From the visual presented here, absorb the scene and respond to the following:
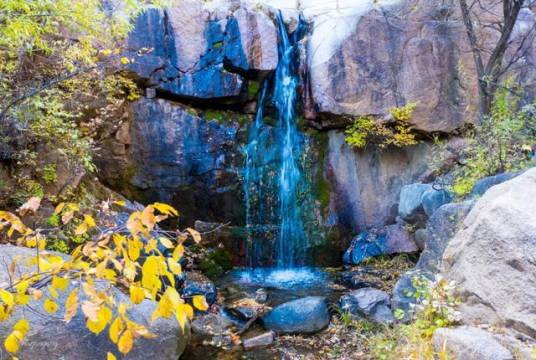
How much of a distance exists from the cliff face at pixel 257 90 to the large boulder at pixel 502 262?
18.7ft

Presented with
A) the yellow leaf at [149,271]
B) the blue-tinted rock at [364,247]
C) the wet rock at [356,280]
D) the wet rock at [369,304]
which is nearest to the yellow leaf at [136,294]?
the yellow leaf at [149,271]

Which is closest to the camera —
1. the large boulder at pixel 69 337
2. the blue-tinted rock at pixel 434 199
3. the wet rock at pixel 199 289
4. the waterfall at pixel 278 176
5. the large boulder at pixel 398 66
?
the large boulder at pixel 69 337

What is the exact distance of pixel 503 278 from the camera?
2.91 meters

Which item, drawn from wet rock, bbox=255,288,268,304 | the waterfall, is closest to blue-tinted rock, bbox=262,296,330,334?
wet rock, bbox=255,288,268,304

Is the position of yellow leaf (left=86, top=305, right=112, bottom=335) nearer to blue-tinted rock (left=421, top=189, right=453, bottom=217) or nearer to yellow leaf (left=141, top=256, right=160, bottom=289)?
yellow leaf (left=141, top=256, right=160, bottom=289)

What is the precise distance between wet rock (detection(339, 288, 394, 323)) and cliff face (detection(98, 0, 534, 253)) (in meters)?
3.20

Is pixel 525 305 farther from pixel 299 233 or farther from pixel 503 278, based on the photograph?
pixel 299 233

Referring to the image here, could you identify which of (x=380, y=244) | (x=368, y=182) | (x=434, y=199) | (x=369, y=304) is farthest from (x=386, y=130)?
(x=369, y=304)

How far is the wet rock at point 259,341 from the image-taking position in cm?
514

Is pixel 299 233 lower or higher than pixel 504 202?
lower

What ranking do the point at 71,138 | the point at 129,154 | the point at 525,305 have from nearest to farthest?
the point at 525,305
the point at 71,138
the point at 129,154

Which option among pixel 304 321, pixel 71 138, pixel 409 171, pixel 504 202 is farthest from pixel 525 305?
pixel 409 171

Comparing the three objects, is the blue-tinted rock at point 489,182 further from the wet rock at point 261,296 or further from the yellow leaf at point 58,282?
the yellow leaf at point 58,282

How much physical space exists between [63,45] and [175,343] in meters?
4.80
